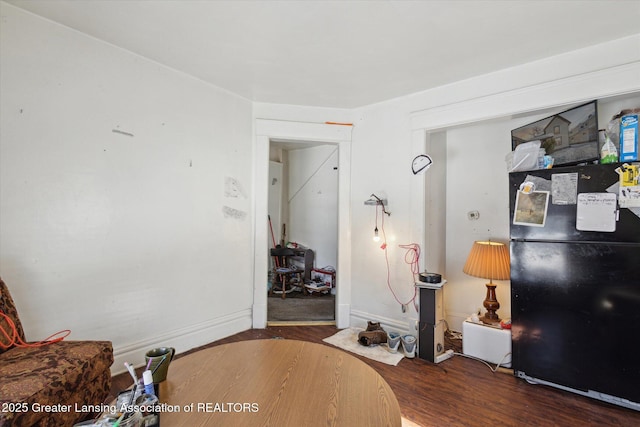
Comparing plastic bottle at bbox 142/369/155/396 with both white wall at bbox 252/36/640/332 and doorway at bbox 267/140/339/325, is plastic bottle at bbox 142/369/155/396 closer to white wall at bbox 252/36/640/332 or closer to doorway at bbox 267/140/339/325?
white wall at bbox 252/36/640/332

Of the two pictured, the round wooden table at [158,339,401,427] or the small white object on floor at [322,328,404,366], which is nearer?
the round wooden table at [158,339,401,427]

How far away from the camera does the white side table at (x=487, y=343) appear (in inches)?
96.0

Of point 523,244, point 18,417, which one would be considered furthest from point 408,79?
point 18,417

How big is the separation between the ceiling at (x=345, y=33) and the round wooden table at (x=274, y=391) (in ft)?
6.59

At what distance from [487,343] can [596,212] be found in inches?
53.1

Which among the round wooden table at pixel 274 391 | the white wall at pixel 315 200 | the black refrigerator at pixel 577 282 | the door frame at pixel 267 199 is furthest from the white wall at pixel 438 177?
the round wooden table at pixel 274 391

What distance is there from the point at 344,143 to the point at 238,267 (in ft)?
6.05

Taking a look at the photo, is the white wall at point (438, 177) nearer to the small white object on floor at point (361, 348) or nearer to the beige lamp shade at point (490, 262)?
the small white object on floor at point (361, 348)

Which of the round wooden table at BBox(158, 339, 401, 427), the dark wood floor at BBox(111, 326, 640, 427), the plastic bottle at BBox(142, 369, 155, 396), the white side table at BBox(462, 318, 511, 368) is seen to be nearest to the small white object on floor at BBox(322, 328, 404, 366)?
the dark wood floor at BBox(111, 326, 640, 427)

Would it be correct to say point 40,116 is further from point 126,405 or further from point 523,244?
point 523,244

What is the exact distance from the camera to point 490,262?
103 inches

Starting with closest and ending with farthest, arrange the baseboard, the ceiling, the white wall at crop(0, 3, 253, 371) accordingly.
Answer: the ceiling
the white wall at crop(0, 3, 253, 371)
the baseboard

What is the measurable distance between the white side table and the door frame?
1.25 meters

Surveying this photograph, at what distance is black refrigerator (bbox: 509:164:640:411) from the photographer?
6.12 feet
